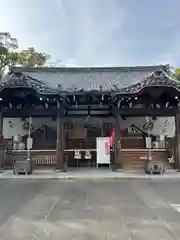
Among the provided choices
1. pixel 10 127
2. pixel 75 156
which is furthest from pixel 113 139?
pixel 10 127

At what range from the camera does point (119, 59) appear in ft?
73.8

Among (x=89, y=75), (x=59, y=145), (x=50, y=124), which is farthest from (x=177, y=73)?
(x=59, y=145)

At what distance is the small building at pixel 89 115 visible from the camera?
10375mm

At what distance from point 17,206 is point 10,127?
9.42 meters

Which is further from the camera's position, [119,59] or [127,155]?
[119,59]

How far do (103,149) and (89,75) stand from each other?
20.2 feet

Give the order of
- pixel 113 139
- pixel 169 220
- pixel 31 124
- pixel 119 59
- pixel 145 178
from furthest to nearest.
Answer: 1. pixel 119 59
2. pixel 31 124
3. pixel 113 139
4. pixel 145 178
5. pixel 169 220

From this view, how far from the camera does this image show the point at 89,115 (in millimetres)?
13188

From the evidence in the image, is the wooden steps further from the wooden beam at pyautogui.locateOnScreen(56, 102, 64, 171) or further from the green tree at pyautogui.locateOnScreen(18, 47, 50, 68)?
the green tree at pyautogui.locateOnScreen(18, 47, 50, 68)

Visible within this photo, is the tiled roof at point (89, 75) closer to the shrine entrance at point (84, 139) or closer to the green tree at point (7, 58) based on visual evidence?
the shrine entrance at point (84, 139)

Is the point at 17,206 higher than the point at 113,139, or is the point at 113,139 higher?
the point at 113,139

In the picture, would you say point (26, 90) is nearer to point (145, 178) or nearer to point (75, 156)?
point (75, 156)

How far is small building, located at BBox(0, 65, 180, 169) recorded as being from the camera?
34.0 ft

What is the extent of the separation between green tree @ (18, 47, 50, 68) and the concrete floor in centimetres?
1971
